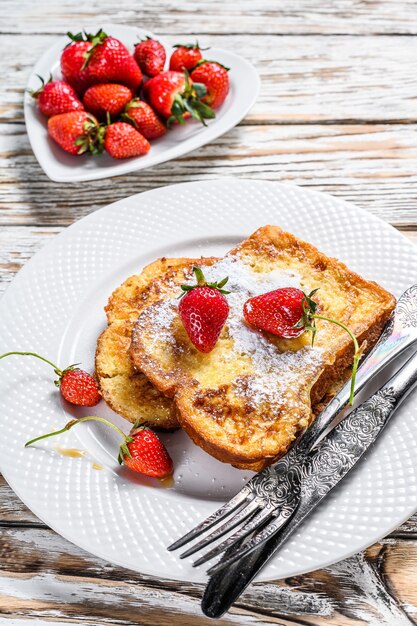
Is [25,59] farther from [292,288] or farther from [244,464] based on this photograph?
[244,464]

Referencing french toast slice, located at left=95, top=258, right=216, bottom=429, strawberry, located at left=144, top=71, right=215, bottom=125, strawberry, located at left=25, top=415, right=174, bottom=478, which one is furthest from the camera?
strawberry, located at left=144, top=71, right=215, bottom=125

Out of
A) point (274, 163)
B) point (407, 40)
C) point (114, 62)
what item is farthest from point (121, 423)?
point (407, 40)

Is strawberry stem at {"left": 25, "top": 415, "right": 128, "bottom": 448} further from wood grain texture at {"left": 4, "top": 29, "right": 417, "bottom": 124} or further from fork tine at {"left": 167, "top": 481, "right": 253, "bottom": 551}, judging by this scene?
wood grain texture at {"left": 4, "top": 29, "right": 417, "bottom": 124}

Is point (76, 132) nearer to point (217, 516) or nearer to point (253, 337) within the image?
point (253, 337)

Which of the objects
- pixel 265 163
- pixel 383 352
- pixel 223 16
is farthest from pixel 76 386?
pixel 223 16

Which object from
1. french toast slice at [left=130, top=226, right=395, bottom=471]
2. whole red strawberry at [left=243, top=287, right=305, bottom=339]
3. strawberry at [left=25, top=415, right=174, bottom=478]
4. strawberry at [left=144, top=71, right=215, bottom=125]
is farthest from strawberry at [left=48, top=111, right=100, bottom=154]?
strawberry at [left=25, top=415, right=174, bottom=478]

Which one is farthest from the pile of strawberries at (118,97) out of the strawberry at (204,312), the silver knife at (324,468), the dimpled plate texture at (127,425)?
the silver knife at (324,468)

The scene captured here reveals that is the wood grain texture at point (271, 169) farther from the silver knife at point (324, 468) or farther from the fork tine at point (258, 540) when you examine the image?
the fork tine at point (258, 540)

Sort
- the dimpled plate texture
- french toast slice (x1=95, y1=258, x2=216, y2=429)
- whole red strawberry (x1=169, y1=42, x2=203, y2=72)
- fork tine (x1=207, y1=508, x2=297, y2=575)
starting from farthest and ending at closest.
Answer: whole red strawberry (x1=169, y1=42, x2=203, y2=72), french toast slice (x1=95, y1=258, x2=216, y2=429), the dimpled plate texture, fork tine (x1=207, y1=508, x2=297, y2=575)
